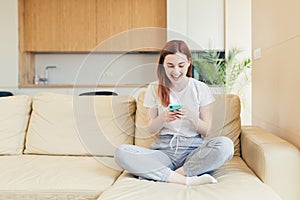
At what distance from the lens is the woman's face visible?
1.80m

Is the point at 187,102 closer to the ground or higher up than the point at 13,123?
higher up

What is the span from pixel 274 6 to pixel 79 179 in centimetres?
162

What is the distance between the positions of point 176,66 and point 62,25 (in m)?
3.59

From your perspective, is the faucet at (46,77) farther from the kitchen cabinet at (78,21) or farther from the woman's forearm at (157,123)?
the woman's forearm at (157,123)

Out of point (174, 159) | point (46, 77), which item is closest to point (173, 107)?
point (174, 159)

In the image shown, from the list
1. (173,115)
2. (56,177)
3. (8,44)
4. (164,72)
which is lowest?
(56,177)

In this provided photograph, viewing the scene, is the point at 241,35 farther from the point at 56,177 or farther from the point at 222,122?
the point at 56,177

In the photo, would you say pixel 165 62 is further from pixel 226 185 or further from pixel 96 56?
pixel 96 56

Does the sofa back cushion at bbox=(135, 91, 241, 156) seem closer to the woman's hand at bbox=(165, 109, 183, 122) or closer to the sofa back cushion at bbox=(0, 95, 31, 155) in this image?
the woman's hand at bbox=(165, 109, 183, 122)

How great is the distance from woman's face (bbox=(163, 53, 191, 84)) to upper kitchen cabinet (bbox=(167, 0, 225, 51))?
2908 millimetres

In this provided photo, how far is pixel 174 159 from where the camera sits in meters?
1.81

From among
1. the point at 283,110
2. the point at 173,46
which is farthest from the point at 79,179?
the point at 283,110

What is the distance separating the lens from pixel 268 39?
2.43 meters

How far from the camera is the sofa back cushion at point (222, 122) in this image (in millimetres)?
2100
